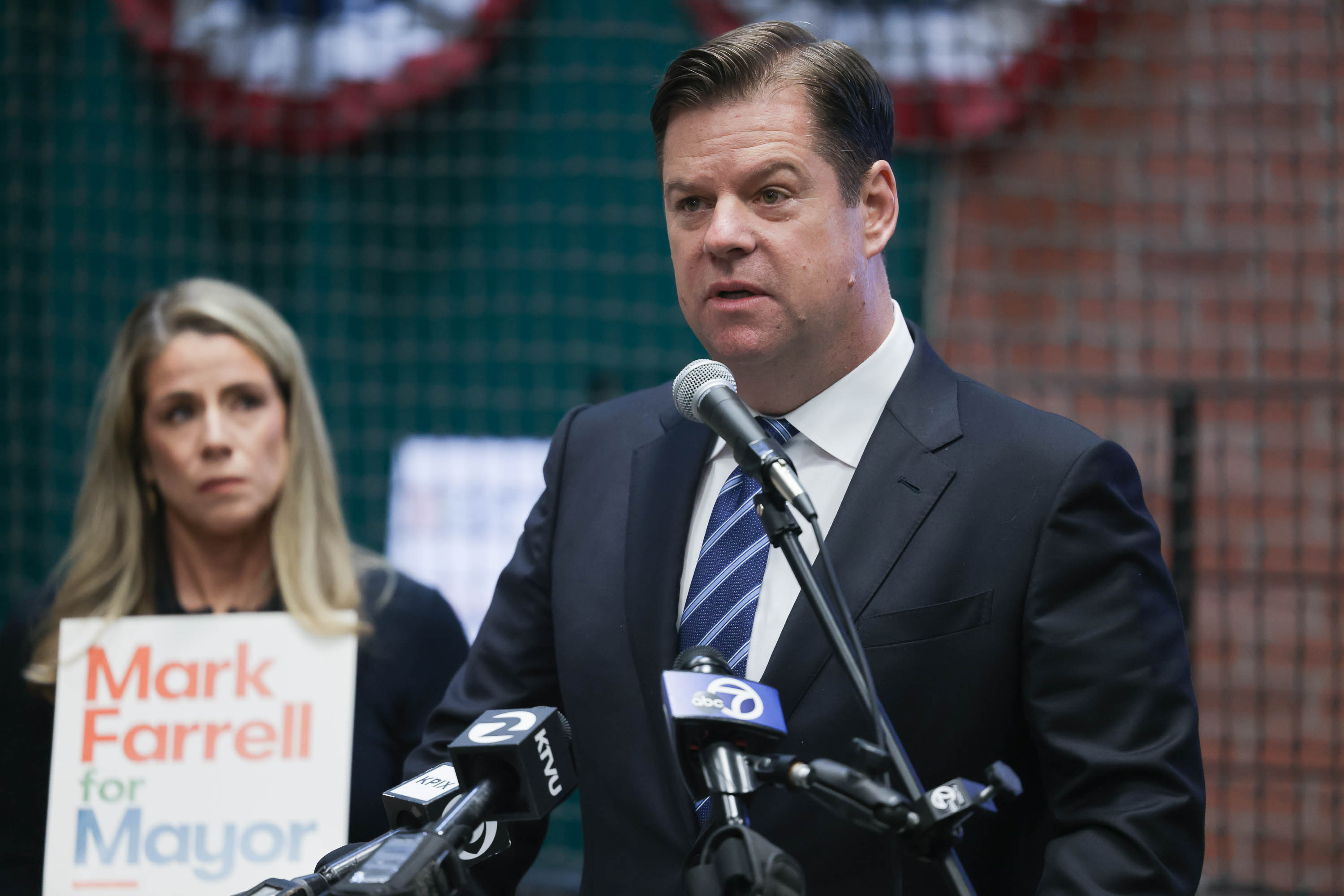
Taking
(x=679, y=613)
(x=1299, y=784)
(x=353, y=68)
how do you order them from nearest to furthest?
(x=679, y=613), (x=1299, y=784), (x=353, y=68)

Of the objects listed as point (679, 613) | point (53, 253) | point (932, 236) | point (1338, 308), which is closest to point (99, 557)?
point (679, 613)

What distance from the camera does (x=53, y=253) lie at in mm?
4191

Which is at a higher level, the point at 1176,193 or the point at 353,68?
the point at 353,68

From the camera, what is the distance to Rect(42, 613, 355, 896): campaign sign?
2.01 m

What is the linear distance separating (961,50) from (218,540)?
107 inches

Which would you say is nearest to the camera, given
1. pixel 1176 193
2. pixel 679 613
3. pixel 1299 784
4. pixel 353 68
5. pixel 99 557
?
pixel 679 613

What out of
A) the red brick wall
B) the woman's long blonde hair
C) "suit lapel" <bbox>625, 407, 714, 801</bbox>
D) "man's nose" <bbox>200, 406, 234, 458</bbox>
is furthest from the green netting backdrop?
"suit lapel" <bbox>625, 407, 714, 801</bbox>

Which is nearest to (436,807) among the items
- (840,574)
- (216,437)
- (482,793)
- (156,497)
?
(482,793)

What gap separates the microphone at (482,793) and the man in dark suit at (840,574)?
0.33 meters

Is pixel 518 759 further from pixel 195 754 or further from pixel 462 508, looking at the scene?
pixel 462 508

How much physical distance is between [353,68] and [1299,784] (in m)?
3.61

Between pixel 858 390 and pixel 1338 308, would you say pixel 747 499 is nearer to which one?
pixel 858 390

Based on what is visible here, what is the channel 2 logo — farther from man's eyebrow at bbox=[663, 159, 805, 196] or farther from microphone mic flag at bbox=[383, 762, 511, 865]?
man's eyebrow at bbox=[663, 159, 805, 196]

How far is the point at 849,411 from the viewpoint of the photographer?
159cm
